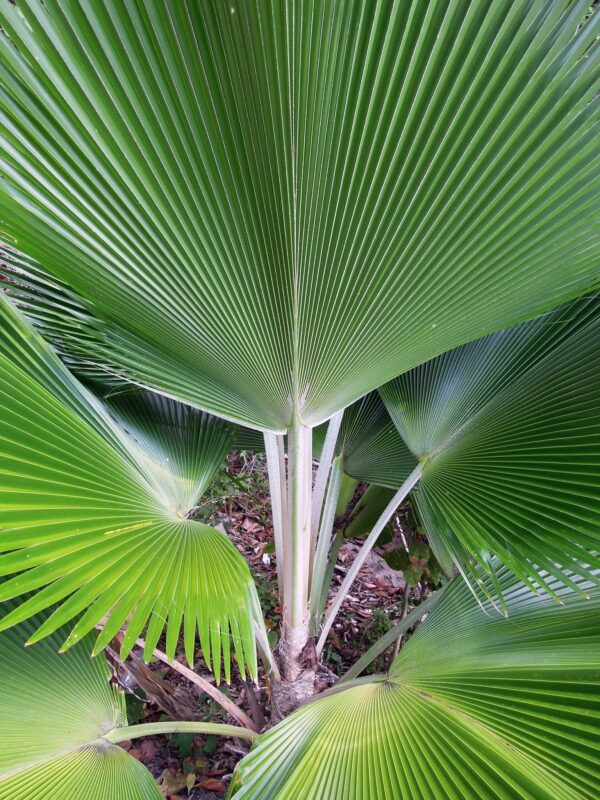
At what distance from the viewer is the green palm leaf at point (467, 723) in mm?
628

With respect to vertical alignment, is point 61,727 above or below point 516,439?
below

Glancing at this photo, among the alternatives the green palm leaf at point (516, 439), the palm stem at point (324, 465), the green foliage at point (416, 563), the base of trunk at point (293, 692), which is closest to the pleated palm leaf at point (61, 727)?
the base of trunk at point (293, 692)

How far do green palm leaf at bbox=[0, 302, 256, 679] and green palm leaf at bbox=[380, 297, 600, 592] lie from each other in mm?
431

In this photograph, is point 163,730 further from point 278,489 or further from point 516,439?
point 516,439

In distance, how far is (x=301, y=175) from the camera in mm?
695

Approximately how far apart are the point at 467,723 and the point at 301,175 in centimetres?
82

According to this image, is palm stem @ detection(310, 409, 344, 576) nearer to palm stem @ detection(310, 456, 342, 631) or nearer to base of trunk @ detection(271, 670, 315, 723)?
palm stem @ detection(310, 456, 342, 631)

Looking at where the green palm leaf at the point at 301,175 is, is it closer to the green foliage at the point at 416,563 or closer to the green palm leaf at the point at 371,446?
the green palm leaf at the point at 371,446

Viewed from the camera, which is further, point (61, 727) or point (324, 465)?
point (324, 465)

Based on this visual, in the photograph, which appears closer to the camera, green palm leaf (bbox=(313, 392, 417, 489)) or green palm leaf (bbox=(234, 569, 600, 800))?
green palm leaf (bbox=(234, 569, 600, 800))

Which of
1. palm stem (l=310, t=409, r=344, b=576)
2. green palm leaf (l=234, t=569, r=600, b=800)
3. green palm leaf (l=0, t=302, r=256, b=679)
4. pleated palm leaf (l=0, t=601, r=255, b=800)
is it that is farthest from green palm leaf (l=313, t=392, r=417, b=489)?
pleated palm leaf (l=0, t=601, r=255, b=800)

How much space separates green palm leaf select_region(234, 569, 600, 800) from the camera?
628mm

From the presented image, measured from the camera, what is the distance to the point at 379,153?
681 millimetres

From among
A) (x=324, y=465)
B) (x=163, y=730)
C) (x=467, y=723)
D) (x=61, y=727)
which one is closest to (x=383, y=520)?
(x=324, y=465)
